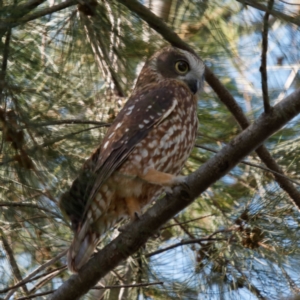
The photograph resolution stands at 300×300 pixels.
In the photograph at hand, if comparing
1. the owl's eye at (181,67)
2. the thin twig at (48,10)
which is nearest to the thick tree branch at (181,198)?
the thin twig at (48,10)

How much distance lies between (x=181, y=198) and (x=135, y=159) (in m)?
0.71

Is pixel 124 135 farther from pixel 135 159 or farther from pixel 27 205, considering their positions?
pixel 27 205

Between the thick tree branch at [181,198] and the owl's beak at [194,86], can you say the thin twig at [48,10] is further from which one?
the owl's beak at [194,86]

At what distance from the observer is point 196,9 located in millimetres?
2527

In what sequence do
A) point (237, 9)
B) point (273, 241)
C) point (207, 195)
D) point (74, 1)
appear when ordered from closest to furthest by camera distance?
point (237, 9) < point (74, 1) < point (273, 241) < point (207, 195)

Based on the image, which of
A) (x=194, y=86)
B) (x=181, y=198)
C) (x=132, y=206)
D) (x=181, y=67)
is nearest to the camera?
(x=181, y=198)

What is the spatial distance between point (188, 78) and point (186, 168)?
32.6 inches

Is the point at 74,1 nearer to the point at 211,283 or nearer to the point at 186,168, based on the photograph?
the point at 211,283

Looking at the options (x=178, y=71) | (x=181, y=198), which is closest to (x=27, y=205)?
(x=181, y=198)

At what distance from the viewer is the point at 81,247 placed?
11.5 ft

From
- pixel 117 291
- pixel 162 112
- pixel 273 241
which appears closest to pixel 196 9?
pixel 162 112

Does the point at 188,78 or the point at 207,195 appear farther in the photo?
the point at 207,195

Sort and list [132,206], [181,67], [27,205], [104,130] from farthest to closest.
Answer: [181,67] → [104,130] → [132,206] → [27,205]

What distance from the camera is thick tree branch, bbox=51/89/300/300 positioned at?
291 centimetres
